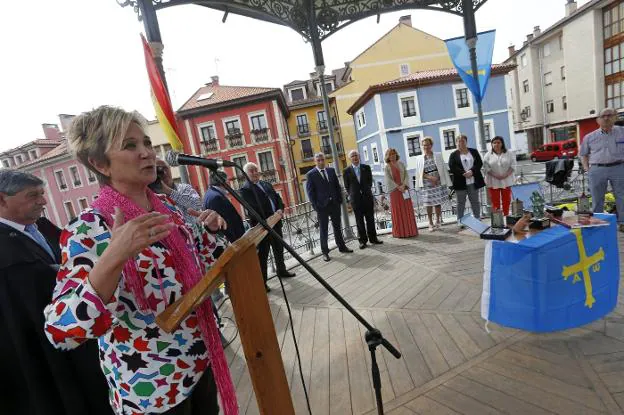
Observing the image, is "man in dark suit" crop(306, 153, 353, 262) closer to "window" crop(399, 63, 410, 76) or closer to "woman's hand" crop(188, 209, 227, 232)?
"woman's hand" crop(188, 209, 227, 232)

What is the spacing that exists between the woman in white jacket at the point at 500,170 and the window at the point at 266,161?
2375 cm

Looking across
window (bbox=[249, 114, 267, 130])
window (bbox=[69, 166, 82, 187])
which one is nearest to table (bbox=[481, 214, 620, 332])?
window (bbox=[249, 114, 267, 130])

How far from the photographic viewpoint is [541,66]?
31.6 meters

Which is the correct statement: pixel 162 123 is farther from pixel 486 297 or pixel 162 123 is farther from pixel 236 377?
pixel 486 297

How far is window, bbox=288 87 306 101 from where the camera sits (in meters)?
34.2

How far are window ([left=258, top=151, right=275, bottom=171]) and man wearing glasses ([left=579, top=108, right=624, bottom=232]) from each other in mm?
24901

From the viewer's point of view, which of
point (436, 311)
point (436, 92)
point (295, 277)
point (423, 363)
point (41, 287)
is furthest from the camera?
point (436, 92)

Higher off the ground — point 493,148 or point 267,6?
point 267,6

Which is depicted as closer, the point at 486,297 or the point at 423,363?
the point at 423,363

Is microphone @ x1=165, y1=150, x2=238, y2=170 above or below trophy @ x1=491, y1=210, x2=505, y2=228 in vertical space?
above

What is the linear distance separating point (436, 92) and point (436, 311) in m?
22.0

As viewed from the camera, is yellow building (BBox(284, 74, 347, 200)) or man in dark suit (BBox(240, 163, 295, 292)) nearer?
man in dark suit (BBox(240, 163, 295, 292))

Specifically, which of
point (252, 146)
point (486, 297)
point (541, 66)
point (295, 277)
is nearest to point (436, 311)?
point (486, 297)

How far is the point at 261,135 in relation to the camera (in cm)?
2739
